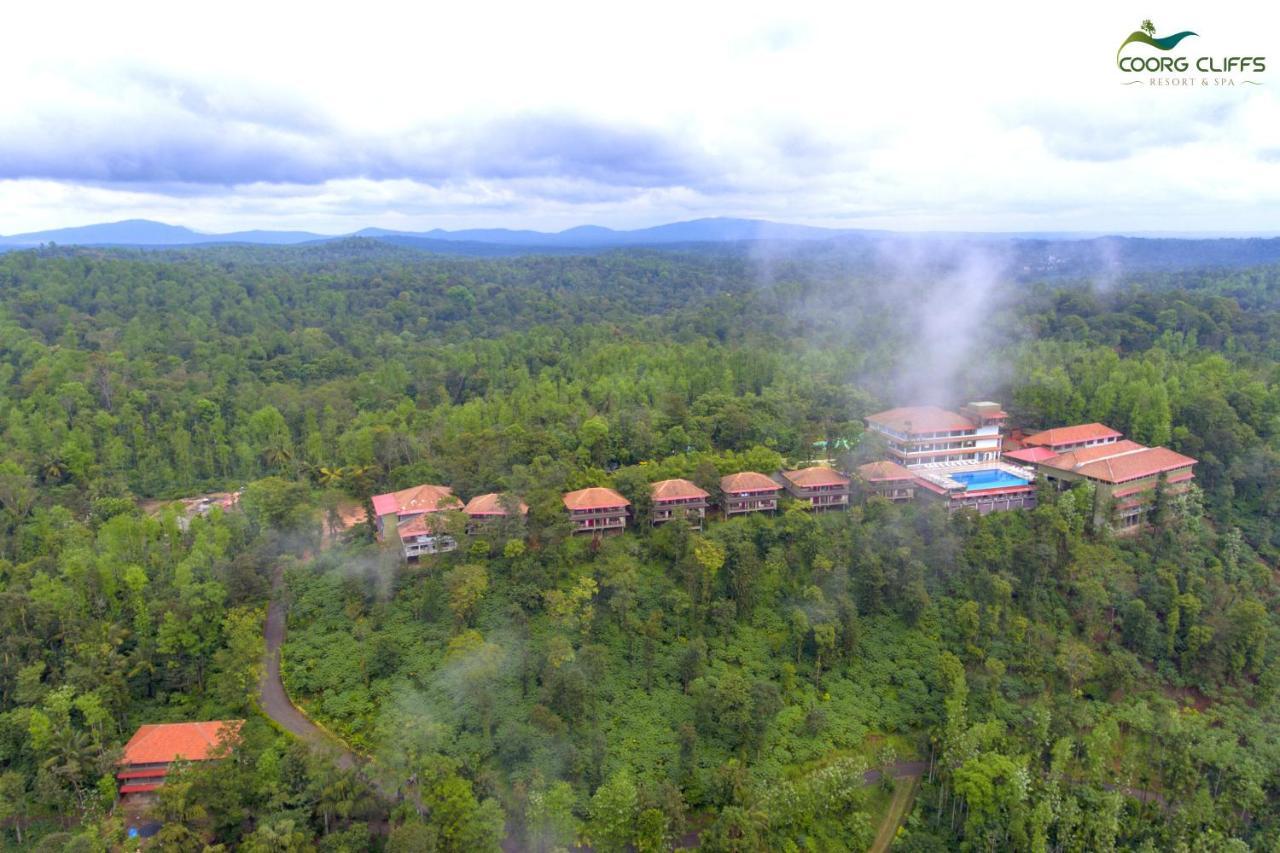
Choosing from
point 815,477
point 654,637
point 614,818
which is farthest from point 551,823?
point 815,477

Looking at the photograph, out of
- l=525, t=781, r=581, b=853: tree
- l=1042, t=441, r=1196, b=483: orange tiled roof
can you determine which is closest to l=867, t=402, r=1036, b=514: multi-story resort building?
l=1042, t=441, r=1196, b=483: orange tiled roof

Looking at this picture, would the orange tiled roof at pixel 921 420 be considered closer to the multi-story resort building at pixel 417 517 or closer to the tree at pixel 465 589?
the multi-story resort building at pixel 417 517

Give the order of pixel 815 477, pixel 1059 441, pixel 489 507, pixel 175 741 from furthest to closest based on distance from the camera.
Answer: pixel 1059 441
pixel 815 477
pixel 489 507
pixel 175 741

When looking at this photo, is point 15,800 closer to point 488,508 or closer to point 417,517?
point 417,517

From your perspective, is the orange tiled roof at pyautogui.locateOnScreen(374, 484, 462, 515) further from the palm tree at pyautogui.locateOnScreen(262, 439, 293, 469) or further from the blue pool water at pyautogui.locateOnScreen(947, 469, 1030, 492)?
the blue pool water at pyautogui.locateOnScreen(947, 469, 1030, 492)

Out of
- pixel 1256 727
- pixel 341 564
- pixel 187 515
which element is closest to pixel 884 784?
pixel 1256 727

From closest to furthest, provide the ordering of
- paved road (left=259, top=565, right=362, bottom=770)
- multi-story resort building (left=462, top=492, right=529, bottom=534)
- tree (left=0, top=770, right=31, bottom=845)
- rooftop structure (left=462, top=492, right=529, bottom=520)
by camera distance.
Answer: tree (left=0, top=770, right=31, bottom=845) < paved road (left=259, top=565, right=362, bottom=770) < multi-story resort building (left=462, top=492, right=529, bottom=534) < rooftop structure (left=462, top=492, right=529, bottom=520)
